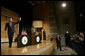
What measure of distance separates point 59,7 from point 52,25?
143mm

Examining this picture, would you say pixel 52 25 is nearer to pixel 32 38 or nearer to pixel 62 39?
pixel 62 39

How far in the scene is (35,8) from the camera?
86 centimetres

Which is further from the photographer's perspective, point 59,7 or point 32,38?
point 32,38

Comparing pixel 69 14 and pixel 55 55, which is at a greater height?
pixel 69 14

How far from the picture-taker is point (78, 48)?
0.43 metres

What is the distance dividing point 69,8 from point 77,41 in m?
0.25

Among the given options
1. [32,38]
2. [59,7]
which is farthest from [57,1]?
[32,38]

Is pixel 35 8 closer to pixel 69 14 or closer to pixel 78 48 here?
pixel 69 14

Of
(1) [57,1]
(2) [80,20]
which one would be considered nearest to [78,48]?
(2) [80,20]

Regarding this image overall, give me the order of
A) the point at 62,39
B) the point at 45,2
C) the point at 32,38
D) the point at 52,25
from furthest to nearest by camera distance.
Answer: the point at 32,38 → the point at 45,2 → the point at 52,25 → the point at 62,39

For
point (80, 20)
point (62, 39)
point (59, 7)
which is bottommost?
point (62, 39)

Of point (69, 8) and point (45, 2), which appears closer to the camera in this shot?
point (69, 8)

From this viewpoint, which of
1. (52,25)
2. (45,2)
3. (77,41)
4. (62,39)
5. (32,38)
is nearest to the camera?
(77,41)

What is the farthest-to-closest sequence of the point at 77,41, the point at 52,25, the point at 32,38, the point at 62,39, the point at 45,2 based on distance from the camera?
the point at 32,38 < the point at 45,2 < the point at 52,25 < the point at 62,39 < the point at 77,41
